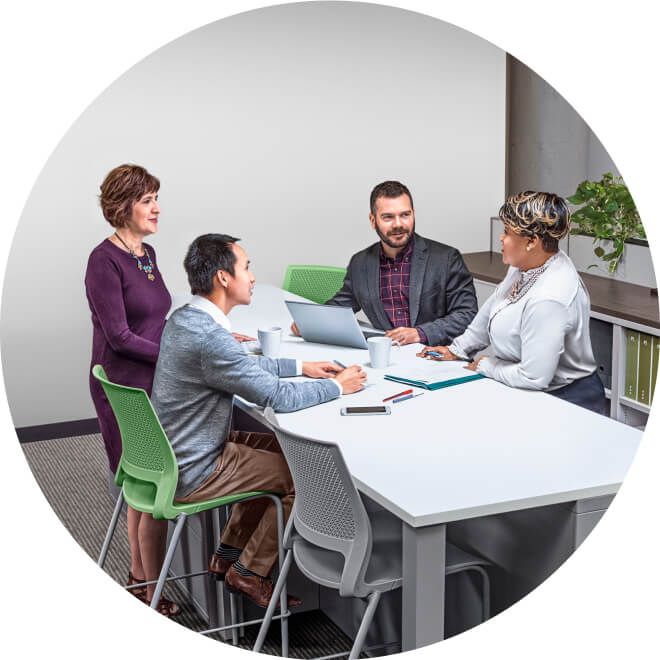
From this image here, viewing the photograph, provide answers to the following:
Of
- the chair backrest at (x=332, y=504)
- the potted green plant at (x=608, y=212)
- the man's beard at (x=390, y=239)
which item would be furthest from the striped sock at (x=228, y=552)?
the potted green plant at (x=608, y=212)

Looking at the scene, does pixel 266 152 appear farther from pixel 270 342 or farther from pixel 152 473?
pixel 152 473

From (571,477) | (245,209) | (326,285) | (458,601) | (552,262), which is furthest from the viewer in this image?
(245,209)

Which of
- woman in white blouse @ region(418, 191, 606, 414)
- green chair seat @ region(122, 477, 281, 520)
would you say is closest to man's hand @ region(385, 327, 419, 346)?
woman in white blouse @ region(418, 191, 606, 414)

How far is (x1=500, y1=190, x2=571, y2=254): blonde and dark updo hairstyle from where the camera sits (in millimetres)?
3174

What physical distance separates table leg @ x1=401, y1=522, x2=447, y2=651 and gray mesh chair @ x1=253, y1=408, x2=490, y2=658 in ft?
0.52

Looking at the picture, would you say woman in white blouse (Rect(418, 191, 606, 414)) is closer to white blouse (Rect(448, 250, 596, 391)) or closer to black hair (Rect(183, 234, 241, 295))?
white blouse (Rect(448, 250, 596, 391))

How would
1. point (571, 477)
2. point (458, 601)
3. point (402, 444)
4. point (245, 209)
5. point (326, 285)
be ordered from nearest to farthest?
point (571, 477) → point (402, 444) → point (458, 601) → point (326, 285) → point (245, 209)

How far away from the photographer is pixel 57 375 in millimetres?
5457

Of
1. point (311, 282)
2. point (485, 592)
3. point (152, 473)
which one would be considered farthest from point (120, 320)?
point (311, 282)

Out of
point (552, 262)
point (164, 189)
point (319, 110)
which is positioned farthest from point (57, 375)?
point (552, 262)

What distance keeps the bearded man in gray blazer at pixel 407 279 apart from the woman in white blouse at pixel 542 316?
66 centimetres

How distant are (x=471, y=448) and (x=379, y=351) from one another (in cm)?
91

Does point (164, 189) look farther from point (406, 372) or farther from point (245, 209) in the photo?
point (406, 372)

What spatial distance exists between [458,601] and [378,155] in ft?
12.2
